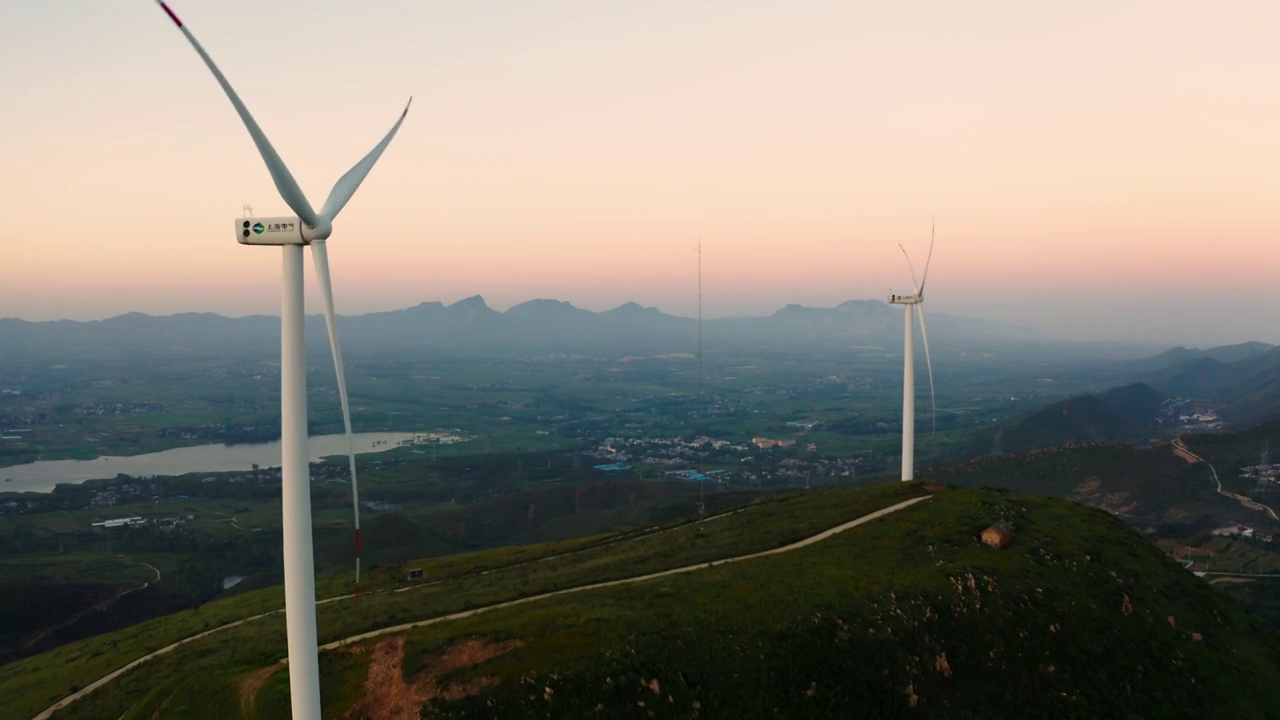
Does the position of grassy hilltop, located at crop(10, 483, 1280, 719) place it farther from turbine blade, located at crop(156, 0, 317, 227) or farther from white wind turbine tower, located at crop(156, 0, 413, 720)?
turbine blade, located at crop(156, 0, 317, 227)

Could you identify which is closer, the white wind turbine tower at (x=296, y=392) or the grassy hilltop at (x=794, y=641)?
the white wind turbine tower at (x=296, y=392)

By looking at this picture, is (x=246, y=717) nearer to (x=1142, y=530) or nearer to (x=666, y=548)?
(x=666, y=548)

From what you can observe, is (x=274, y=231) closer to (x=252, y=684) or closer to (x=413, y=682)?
(x=413, y=682)

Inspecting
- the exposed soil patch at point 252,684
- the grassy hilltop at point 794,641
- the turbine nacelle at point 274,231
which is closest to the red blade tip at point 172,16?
the turbine nacelle at point 274,231

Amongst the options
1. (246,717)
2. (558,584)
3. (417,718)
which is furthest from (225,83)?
(558,584)

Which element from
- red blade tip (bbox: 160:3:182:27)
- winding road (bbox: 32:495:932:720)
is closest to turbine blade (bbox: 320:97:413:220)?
red blade tip (bbox: 160:3:182:27)

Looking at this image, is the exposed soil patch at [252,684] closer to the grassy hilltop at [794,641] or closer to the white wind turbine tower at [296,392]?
the grassy hilltop at [794,641]

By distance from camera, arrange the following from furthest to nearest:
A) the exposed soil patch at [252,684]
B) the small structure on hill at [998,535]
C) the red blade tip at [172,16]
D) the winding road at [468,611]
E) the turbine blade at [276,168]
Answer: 1. the small structure on hill at [998,535]
2. the winding road at [468,611]
3. the exposed soil patch at [252,684]
4. the turbine blade at [276,168]
5. the red blade tip at [172,16]
